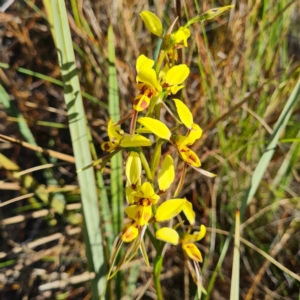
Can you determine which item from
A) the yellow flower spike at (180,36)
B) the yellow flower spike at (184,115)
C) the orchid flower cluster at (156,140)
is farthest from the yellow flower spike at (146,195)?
the yellow flower spike at (180,36)

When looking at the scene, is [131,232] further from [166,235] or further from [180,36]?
[180,36]

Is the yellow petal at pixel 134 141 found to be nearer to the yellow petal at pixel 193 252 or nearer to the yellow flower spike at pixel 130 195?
the yellow flower spike at pixel 130 195

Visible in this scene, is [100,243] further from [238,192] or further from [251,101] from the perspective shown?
[251,101]

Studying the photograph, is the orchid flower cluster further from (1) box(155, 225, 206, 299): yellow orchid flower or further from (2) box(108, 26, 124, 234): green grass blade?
(2) box(108, 26, 124, 234): green grass blade

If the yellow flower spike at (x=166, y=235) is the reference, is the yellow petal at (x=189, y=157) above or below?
above

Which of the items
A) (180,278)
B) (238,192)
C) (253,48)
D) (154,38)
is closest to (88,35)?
(154,38)

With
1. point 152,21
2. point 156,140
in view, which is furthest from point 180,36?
point 156,140
